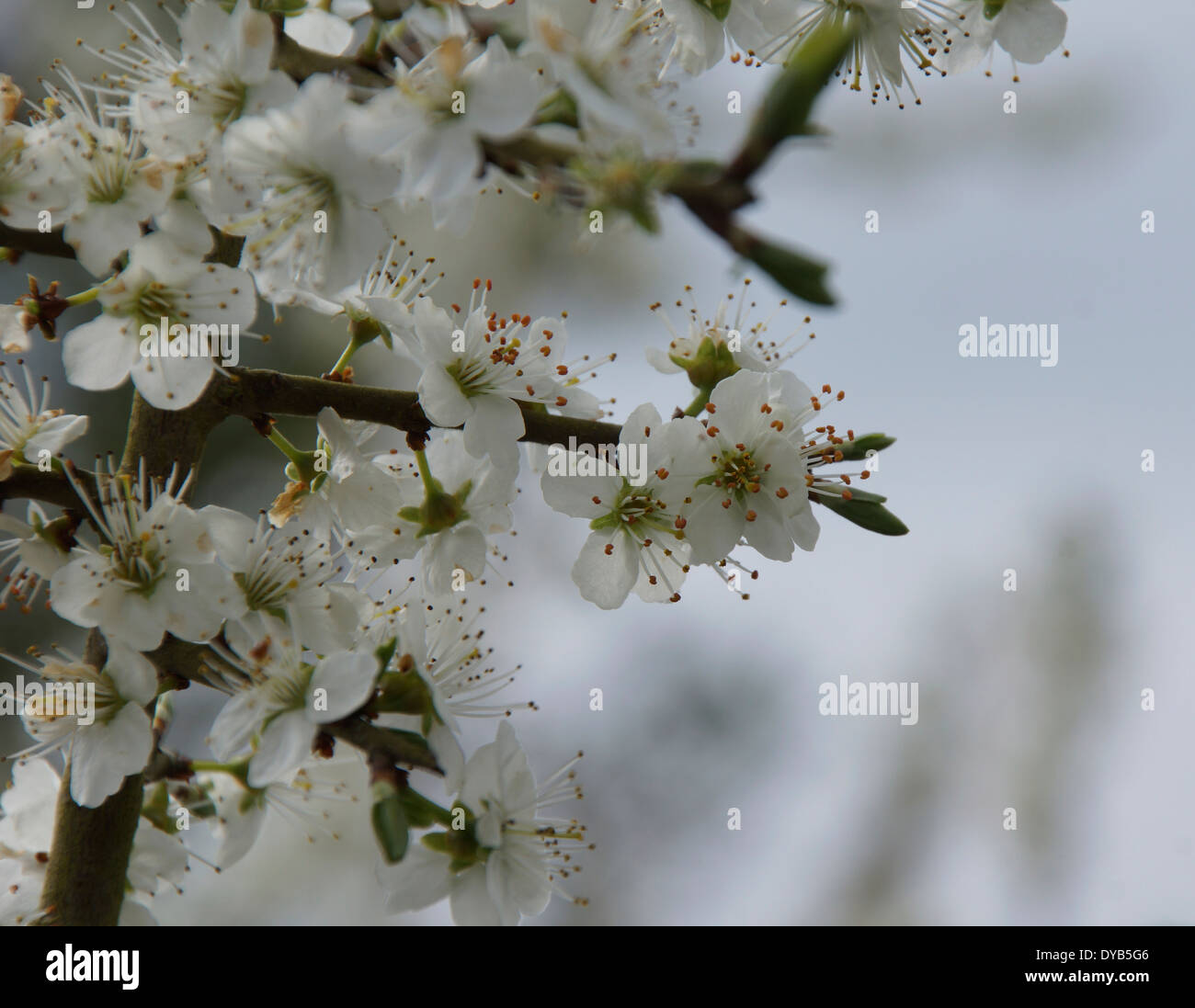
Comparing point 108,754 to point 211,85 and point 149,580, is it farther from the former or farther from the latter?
point 211,85

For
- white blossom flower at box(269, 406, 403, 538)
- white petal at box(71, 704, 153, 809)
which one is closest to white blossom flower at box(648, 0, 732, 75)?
white blossom flower at box(269, 406, 403, 538)

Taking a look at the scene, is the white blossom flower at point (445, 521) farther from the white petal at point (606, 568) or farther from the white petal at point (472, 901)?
the white petal at point (472, 901)

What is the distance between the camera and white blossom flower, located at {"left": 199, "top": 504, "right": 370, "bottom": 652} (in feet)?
3.58

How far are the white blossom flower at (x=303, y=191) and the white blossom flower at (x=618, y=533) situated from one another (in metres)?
0.33

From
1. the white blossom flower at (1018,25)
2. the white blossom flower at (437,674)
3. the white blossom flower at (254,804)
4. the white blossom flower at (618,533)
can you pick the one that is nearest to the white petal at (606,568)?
the white blossom flower at (618,533)

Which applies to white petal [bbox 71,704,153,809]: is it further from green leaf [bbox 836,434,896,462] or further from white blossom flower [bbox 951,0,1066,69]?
white blossom flower [bbox 951,0,1066,69]

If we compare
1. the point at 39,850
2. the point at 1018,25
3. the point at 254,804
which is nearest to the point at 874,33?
the point at 1018,25

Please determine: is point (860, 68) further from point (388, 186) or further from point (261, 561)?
point (261, 561)

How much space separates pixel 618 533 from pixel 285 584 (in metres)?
0.36

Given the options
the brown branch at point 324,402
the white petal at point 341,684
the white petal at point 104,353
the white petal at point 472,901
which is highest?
the white petal at point 104,353

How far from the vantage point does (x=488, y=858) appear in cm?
106

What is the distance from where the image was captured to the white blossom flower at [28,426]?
113cm
